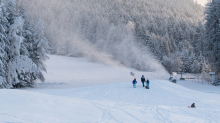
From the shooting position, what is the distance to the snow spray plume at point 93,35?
68.8 meters

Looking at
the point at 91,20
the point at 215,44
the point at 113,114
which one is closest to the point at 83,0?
the point at 91,20

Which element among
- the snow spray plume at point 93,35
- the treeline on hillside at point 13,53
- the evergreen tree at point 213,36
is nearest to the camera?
the treeline on hillside at point 13,53

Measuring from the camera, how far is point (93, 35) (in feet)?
298

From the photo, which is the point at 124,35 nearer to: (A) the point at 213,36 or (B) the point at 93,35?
(B) the point at 93,35

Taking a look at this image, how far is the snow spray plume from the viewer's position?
226ft

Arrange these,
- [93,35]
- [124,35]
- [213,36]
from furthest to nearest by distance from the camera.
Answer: [93,35] → [124,35] → [213,36]

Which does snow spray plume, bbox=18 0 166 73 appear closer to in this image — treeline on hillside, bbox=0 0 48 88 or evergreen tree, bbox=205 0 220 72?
evergreen tree, bbox=205 0 220 72

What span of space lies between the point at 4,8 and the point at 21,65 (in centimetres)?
657

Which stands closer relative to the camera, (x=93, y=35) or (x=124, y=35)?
(x=124, y=35)

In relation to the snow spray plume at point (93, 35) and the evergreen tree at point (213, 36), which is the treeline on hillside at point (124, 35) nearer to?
the snow spray plume at point (93, 35)

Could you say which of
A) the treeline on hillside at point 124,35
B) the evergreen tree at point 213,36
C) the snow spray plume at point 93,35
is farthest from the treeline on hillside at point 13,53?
the snow spray plume at point 93,35

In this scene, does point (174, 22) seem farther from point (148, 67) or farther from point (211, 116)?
point (211, 116)

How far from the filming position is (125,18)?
10175 cm

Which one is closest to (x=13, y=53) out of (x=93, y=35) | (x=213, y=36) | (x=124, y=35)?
(x=213, y=36)
